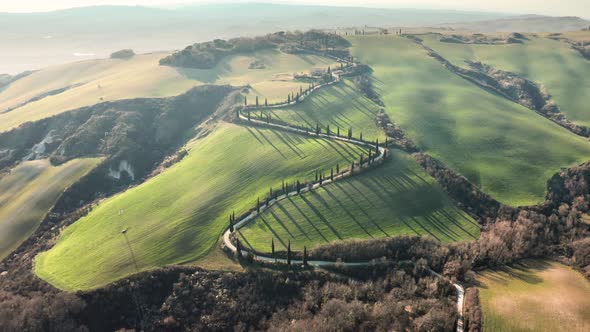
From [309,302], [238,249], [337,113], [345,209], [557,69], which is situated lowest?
[309,302]

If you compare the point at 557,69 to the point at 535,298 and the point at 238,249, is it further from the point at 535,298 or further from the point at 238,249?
the point at 238,249

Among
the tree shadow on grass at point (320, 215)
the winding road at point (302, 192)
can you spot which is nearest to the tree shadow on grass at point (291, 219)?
the winding road at point (302, 192)

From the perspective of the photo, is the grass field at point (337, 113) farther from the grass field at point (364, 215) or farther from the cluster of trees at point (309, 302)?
the cluster of trees at point (309, 302)

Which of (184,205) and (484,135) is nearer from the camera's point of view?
(184,205)

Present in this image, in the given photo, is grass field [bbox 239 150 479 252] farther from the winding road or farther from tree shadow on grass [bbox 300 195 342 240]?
the winding road

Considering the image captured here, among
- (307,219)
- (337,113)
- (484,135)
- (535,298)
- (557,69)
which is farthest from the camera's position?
(557,69)

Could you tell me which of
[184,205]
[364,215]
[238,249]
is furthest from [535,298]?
[184,205]

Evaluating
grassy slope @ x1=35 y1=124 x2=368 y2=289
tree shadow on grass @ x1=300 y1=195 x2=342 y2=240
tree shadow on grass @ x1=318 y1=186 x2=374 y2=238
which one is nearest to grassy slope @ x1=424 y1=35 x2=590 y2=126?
grassy slope @ x1=35 y1=124 x2=368 y2=289

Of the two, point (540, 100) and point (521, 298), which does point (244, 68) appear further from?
point (521, 298)
